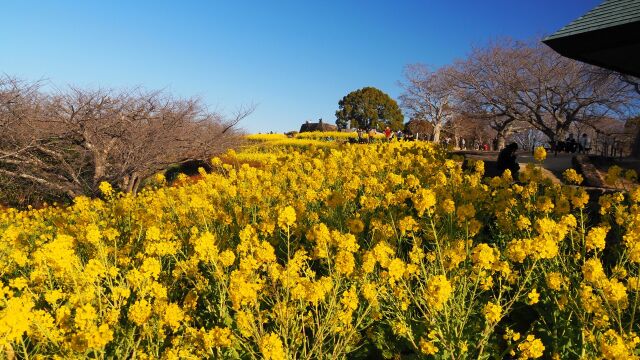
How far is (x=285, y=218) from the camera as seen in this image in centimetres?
348

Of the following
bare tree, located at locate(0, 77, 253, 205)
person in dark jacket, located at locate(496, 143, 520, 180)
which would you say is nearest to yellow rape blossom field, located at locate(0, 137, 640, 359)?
person in dark jacket, located at locate(496, 143, 520, 180)

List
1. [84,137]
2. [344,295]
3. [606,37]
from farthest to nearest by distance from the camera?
[84,137] < [606,37] < [344,295]

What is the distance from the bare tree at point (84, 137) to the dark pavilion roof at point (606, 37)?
1198cm

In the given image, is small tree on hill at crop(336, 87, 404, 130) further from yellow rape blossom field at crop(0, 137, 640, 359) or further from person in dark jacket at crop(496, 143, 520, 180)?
yellow rape blossom field at crop(0, 137, 640, 359)

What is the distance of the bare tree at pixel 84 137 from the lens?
13773 millimetres

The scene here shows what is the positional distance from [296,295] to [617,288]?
1.97 metres

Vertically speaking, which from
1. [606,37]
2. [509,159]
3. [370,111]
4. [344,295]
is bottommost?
[344,295]

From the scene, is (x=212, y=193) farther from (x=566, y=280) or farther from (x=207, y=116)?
(x=207, y=116)

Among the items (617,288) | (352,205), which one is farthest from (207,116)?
(617,288)

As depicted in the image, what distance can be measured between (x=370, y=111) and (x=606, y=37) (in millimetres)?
55044

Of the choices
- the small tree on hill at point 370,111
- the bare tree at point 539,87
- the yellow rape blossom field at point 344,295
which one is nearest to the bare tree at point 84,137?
the yellow rape blossom field at point 344,295

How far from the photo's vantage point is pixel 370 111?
62750mm

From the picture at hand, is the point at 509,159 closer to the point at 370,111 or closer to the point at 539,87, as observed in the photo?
the point at 539,87

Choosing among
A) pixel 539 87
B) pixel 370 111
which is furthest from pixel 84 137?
pixel 370 111
